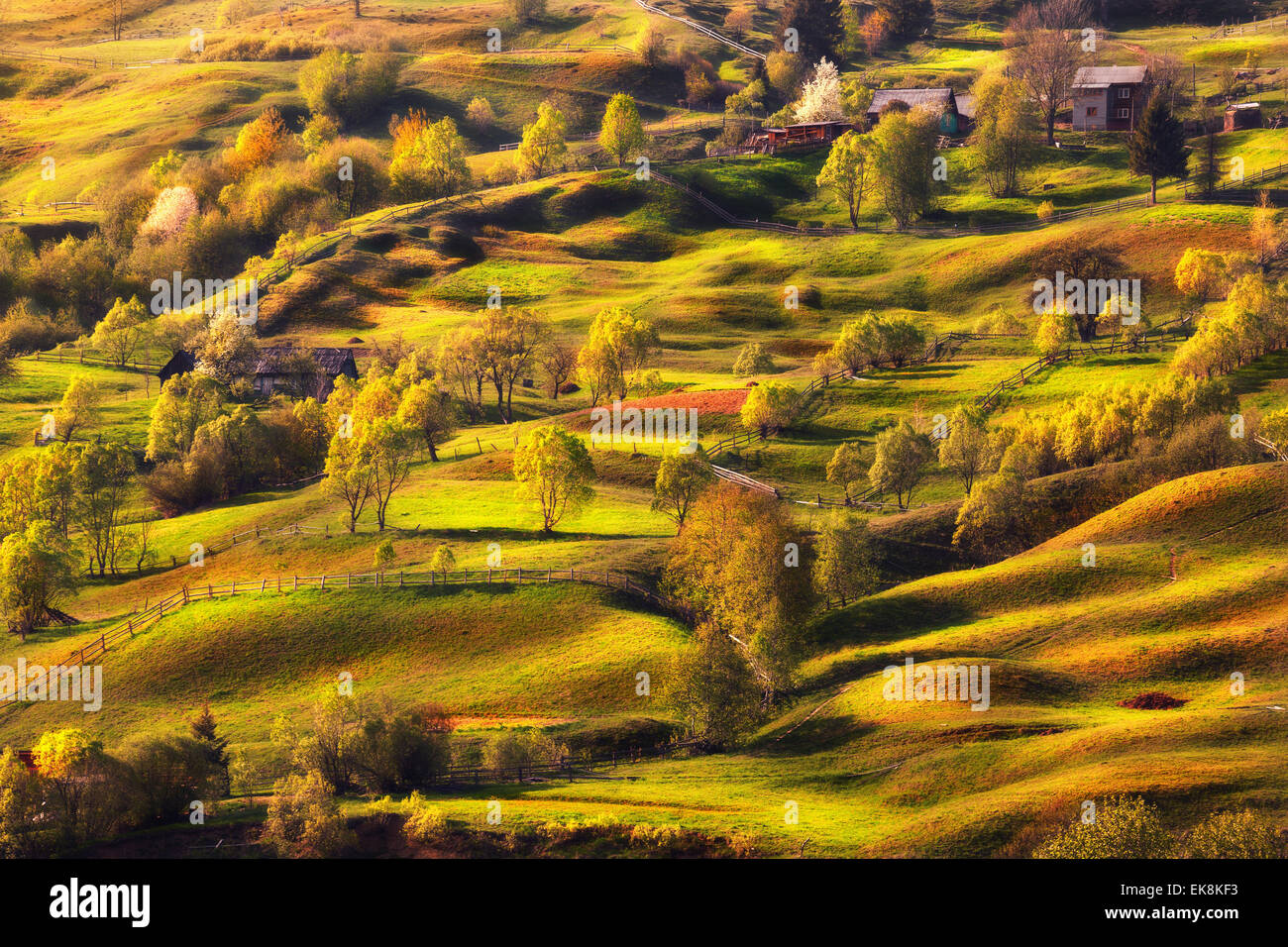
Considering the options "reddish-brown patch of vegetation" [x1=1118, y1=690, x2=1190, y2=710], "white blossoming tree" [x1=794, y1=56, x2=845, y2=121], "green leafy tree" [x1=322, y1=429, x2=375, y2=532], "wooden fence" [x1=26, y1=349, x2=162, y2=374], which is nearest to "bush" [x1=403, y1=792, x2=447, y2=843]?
"reddish-brown patch of vegetation" [x1=1118, y1=690, x2=1190, y2=710]

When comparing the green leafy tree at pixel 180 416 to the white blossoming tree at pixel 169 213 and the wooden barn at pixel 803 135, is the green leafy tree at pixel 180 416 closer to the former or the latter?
the white blossoming tree at pixel 169 213

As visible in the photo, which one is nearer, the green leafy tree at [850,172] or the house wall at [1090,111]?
the green leafy tree at [850,172]

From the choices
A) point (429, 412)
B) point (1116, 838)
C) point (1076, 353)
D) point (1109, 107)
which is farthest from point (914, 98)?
point (1116, 838)

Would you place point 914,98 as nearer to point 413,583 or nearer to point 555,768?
point 413,583

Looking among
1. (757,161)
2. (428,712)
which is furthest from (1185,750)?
(757,161)

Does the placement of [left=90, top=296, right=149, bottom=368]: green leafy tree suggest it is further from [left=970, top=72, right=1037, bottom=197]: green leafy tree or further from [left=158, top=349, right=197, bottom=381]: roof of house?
[left=970, top=72, right=1037, bottom=197]: green leafy tree

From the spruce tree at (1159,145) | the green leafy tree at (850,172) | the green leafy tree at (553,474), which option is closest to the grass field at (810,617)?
the green leafy tree at (553,474)
